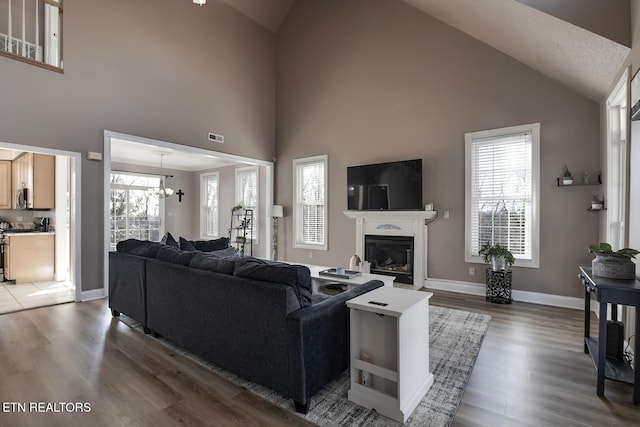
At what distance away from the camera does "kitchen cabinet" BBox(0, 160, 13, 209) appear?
620 centimetres

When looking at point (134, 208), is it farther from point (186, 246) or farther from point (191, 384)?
point (191, 384)

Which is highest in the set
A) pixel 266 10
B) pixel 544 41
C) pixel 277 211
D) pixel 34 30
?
pixel 266 10

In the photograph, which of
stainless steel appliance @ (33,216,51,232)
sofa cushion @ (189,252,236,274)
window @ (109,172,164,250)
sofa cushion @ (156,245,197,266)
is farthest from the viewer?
window @ (109,172,164,250)

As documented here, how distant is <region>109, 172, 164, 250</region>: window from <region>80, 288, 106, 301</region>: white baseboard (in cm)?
409

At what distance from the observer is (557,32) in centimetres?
297

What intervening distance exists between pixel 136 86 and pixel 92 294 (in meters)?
3.24

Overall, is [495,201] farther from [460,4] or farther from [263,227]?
[263,227]

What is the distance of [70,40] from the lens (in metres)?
4.36

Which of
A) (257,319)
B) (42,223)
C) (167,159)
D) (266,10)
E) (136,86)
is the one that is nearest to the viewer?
(257,319)

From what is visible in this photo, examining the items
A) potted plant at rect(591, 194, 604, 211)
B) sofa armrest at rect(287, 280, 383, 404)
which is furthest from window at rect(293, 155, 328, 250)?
sofa armrest at rect(287, 280, 383, 404)

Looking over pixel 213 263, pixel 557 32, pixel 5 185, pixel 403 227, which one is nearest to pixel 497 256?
pixel 403 227

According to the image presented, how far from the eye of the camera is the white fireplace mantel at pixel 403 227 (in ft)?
17.1

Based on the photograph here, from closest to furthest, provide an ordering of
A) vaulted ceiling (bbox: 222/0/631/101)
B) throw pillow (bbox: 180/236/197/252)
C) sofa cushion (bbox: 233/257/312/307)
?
1. sofa cushion (bbox: 233/257/312/307)
2. vaulted ceiling (bbox: 222/0/631/101)
3. throw pillow (bbox: 180/236/197/252)

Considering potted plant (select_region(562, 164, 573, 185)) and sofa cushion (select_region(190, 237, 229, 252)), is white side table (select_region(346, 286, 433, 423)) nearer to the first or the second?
sofa cushion (select_region(190, 237, 229, 252))
